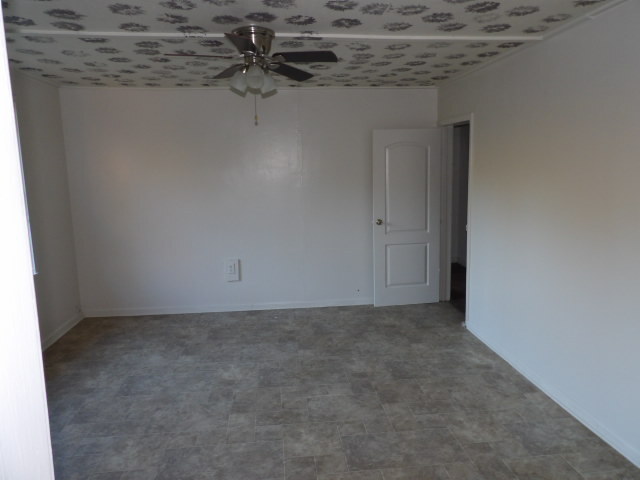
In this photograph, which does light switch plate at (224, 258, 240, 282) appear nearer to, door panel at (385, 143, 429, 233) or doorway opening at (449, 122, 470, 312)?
door panel at (385, 143, 429, 233)

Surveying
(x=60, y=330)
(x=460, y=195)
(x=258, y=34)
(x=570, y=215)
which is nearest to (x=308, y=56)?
(x=258, y=34)

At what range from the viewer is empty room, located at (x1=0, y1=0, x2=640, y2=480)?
7.85 ft

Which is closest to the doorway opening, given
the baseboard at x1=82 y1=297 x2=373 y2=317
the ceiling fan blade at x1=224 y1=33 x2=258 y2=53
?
the baseboard at x1=82 y1=297 x2=373 y2=317

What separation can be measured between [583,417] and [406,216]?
2686 mm

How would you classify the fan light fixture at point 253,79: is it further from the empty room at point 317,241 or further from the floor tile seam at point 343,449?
the floor tile seam at point 343,449

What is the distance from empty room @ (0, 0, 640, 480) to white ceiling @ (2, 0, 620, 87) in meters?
0.03

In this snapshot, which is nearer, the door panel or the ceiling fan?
the ceiling fan

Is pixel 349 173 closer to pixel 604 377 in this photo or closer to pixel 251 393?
pixel 251 393

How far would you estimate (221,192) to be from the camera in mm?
4855

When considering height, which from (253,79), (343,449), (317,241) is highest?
(253,79)

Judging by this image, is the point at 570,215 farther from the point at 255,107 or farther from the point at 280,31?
the point at 255,107

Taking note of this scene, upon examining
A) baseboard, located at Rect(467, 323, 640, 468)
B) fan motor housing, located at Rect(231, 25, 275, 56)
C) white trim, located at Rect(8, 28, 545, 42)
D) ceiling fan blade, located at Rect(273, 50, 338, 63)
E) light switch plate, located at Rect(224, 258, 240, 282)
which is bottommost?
baseboard, located at Rect(467, 323, 640, 468)

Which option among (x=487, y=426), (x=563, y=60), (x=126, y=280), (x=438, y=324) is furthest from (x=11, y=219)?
(x=126, y=280)

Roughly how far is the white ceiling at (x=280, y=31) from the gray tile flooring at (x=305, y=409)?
96.6 inches
